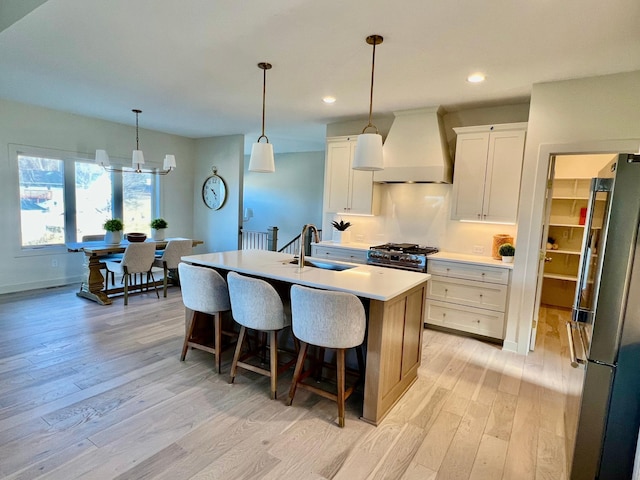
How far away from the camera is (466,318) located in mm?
3930

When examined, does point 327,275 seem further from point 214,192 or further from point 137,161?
point 214,192

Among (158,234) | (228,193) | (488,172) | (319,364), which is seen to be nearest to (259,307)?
(319,364)

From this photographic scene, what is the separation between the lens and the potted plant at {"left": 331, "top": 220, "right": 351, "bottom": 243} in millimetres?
5016

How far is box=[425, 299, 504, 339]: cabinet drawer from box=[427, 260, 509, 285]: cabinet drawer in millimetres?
352

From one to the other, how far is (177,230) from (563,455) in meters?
6.85

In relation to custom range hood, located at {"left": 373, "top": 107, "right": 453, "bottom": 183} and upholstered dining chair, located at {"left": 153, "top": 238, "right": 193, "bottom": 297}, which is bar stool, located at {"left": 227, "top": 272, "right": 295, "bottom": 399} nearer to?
custom range hood, located at {"left": 373, "top": 107, "right": 453, "bottom": 183}

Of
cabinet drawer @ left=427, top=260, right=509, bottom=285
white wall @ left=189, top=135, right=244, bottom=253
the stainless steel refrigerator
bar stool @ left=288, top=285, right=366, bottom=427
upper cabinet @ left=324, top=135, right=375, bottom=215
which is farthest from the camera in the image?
white wall @ left=189, top=135, right=244, bottom=253

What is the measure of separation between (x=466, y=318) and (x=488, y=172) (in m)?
1.67

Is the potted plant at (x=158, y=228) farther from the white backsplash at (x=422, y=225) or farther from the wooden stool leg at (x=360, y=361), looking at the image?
the wooden stool leg at (x=360, y=361)

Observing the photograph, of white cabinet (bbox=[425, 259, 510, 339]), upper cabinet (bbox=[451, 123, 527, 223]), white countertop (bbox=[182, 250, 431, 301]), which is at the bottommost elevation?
white cabinet (bbox=[425, 259, 510, 339])

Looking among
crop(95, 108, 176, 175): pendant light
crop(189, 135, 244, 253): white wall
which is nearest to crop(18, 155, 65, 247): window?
crop(95, 108, 176, 175): pendant light

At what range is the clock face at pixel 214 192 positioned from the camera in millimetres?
6774

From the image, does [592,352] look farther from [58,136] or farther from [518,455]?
[58,136]

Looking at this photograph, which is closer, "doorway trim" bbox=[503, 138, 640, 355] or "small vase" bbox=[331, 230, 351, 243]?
"doorway trim" bbox=[503, 138, 640, 355]
